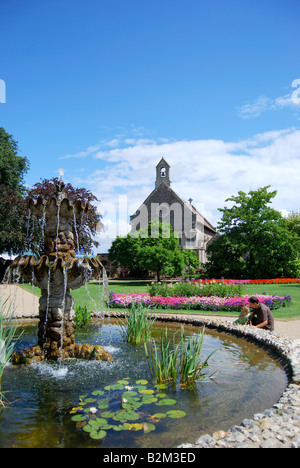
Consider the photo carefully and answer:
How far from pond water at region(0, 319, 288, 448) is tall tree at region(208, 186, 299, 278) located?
2586 cm

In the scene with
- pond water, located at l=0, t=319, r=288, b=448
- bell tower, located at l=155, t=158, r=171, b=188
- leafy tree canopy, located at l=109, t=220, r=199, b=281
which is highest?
bell tower, located at l=155, t=158, r=171, b=188

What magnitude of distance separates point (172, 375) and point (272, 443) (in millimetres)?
2192

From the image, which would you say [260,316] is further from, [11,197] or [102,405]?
[11,197]

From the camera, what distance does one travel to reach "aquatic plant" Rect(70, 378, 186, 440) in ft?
12.4

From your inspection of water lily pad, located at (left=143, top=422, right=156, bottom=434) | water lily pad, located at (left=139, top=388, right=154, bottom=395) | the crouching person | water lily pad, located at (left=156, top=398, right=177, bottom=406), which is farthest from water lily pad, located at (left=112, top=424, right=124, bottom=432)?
the crouching person

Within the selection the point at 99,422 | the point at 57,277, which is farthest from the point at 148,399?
the point at 57,277

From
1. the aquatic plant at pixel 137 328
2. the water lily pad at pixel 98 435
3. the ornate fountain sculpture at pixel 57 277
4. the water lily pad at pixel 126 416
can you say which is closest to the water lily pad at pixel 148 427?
the water lily pad at pixel 126 416

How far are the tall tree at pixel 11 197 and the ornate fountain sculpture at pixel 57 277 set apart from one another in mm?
19424

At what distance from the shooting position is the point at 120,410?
4.21 meters

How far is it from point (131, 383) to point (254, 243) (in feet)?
98.6

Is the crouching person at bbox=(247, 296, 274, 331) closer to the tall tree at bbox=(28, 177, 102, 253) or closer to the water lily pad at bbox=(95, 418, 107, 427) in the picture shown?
the water lily pad at bbox=(95, 418, 107, 427)

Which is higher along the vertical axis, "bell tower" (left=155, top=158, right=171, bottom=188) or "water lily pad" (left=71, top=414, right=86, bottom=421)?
"bell tower" (left=155, top=158, right=171, bottom=188)
